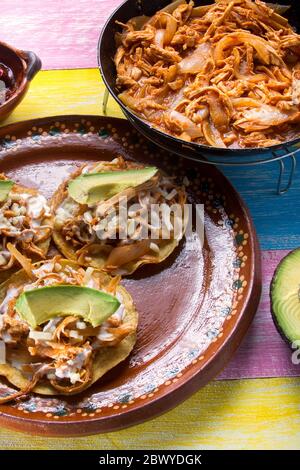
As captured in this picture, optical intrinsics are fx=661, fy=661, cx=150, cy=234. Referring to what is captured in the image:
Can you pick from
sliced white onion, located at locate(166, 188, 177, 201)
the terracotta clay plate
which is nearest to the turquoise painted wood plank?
the terracotta clay plate

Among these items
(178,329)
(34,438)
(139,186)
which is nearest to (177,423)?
(178,329)

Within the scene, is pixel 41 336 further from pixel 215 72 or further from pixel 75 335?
pixel 215 72

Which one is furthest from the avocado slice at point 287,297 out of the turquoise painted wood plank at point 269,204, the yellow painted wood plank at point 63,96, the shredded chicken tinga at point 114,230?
the yellow painted wood plank at point 63,96

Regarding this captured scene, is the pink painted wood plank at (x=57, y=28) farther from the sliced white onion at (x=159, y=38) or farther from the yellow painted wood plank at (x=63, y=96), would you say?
the sliced white onion at (x=159, y=38)

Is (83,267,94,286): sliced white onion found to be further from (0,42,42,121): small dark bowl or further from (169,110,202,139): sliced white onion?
(0,42,42,121): small dark bowl

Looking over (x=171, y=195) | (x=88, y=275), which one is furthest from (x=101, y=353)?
(x=171, y=195)

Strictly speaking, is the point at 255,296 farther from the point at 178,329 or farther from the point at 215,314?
the point at 178,329
